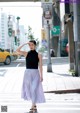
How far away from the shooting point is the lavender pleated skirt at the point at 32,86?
10.2m

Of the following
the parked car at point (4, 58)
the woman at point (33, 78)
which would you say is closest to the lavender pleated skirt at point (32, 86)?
the woman at point (33, 78)

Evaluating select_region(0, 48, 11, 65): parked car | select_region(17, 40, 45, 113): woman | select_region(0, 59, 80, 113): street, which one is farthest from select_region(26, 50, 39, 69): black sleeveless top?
select_region(0, 48, 11, 65): parked car

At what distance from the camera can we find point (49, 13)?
2455cm

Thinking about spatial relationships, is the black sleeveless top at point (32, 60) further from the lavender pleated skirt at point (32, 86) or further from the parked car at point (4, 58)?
the parked car at point (4, 58)

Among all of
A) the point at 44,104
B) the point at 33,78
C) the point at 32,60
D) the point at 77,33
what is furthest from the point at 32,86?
the point at 77,33

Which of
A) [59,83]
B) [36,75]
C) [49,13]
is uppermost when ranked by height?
[49,13]

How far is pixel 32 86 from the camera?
10.2 m

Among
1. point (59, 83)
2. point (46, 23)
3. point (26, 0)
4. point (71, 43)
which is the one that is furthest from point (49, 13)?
point (26, 0)

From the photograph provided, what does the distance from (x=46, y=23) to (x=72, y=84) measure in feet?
26.2

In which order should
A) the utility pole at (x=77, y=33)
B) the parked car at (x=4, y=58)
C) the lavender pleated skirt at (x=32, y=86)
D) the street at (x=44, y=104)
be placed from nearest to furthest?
the lavender pleated skirt at (x=32, y=86), the street at (x=44, y=104), the utility pole at (x=77, y=33), the parked car at (x=4, y=58)

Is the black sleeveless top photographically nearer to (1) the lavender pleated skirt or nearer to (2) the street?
(1) the lavender pleated skirt

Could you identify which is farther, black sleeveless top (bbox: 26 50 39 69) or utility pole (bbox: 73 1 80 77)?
utility pole (bbox: 73 1 80 77)

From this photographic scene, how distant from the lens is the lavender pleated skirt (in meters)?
10.2

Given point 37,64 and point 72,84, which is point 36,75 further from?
point 72,84
